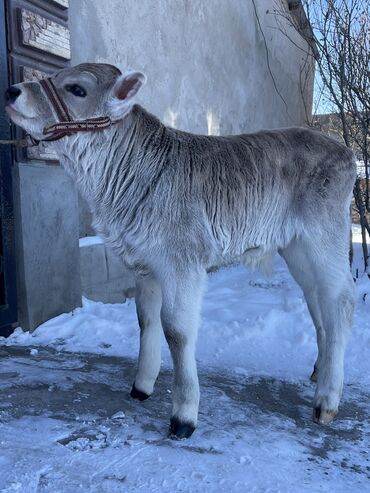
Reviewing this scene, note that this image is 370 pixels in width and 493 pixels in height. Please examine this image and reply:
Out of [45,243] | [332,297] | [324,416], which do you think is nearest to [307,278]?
[332,297]

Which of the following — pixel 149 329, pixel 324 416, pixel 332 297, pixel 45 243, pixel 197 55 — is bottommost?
pixel 324 416

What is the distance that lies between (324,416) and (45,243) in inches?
105

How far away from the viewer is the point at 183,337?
2.73 m

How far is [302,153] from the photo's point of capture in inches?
123

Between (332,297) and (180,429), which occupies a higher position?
(332,297)

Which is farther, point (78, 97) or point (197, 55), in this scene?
point (197, 55)

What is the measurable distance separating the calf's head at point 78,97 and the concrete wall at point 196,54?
7.78ft

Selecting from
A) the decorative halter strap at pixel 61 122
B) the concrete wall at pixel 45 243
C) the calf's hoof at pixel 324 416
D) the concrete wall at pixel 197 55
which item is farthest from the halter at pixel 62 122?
the concrete wall at pixel 197 55

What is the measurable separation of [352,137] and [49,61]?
3.97 m

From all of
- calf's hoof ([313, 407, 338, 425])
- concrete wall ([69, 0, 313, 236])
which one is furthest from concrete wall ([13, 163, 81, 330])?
calf's hoof ([313, 407, 338, 425])

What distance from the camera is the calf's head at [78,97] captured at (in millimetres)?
2643

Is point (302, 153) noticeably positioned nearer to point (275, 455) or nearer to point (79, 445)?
point (275, 455)

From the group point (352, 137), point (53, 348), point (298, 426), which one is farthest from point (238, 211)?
point (352, 137)

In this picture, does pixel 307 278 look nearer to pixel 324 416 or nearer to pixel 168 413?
pixel 324 416
